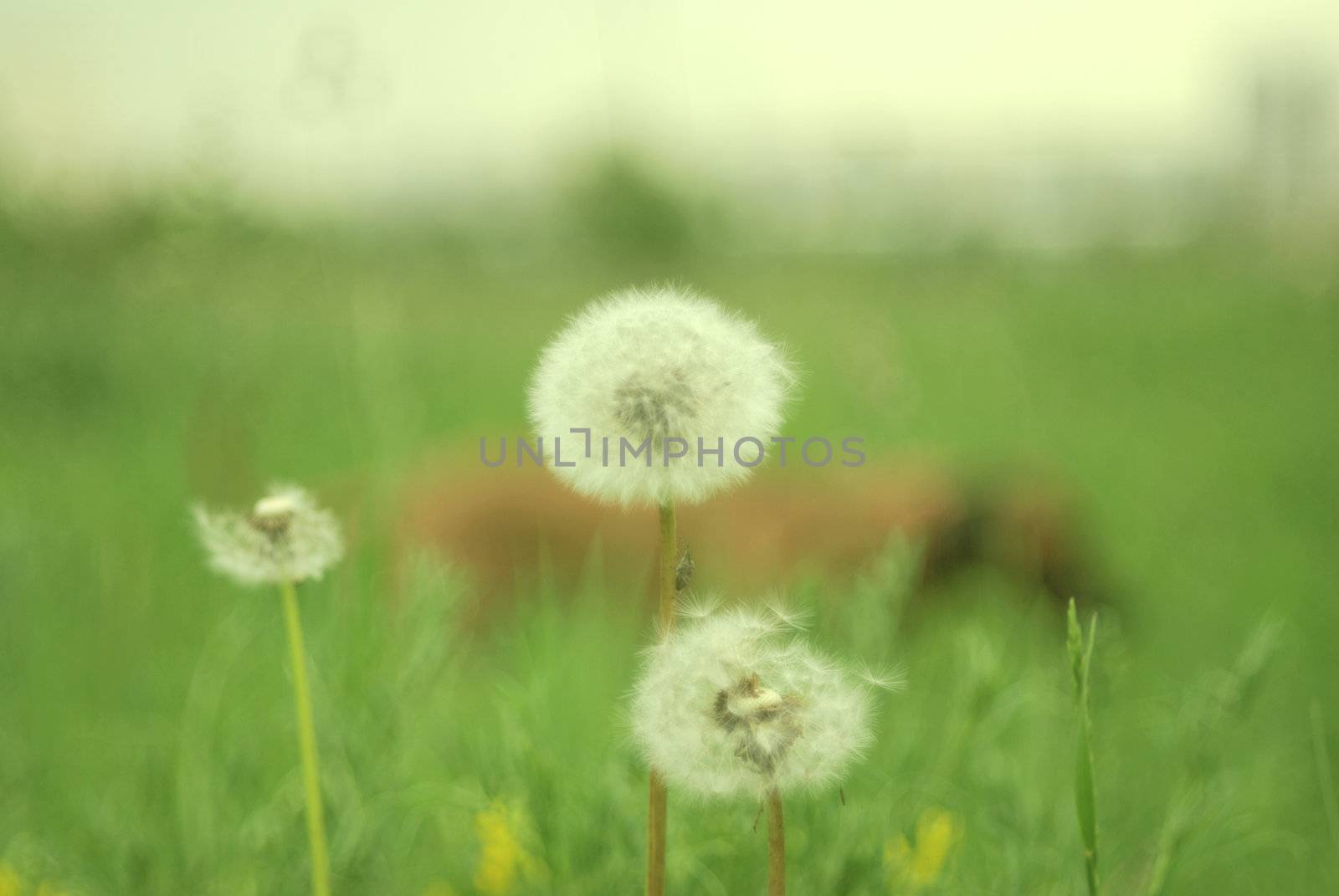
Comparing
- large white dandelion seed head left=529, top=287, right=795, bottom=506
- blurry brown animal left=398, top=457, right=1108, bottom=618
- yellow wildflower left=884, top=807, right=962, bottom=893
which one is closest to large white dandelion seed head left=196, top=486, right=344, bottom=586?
large white dandelion seed head left=529, top=287, right=795, bottom=506

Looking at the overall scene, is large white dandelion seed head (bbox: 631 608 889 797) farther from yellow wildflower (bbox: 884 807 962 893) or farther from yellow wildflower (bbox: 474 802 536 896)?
yellow wildflower (bbox: 474 802 536 896)

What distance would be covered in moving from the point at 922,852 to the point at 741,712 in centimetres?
108

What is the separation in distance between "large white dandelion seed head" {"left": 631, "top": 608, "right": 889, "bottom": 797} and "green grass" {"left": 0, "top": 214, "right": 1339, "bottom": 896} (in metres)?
0.28

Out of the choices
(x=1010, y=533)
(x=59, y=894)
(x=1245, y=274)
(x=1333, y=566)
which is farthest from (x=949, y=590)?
(x=1245, y=274)

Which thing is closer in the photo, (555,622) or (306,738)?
(306,738)

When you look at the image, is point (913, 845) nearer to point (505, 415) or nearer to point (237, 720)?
point (237, 720)

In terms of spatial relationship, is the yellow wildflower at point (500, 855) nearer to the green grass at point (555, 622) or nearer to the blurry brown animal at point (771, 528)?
the green grass at point (555, 622)

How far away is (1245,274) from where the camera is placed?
834 cm

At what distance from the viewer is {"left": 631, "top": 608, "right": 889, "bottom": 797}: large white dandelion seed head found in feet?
2.58

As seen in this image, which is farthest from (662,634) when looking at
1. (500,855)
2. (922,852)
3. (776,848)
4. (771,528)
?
(771,528)

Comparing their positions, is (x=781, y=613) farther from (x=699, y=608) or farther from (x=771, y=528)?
(x=771, y=528)

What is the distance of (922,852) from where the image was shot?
67.1 inches

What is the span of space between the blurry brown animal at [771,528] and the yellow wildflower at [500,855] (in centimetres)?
157

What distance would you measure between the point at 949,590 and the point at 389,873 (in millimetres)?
2464
